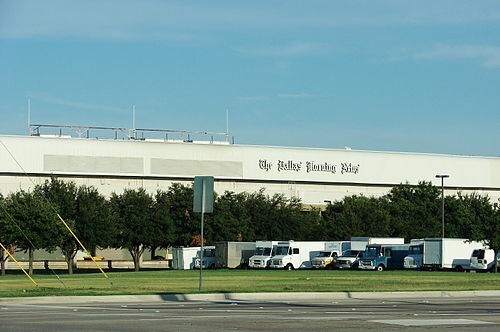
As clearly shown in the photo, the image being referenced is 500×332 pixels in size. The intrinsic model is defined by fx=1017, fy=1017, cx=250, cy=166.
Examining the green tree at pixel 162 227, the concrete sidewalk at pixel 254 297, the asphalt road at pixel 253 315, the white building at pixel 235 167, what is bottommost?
the concrete sidewalk at pixel 254 297

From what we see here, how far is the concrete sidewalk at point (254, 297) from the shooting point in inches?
1075

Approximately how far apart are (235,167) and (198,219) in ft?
93.4

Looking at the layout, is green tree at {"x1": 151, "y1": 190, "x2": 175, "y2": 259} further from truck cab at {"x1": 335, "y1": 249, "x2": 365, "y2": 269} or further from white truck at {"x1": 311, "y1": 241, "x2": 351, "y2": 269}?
truck cab at {"x1": 335, "y1": 249, "x2": 365, "y2": 269}

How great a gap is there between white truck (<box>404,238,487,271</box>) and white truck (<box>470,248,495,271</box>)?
24.3 inches

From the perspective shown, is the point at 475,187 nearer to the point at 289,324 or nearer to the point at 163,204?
the point at 163,204

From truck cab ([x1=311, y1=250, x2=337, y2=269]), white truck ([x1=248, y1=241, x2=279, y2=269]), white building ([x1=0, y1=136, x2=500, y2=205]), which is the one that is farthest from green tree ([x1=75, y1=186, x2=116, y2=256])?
white building ([x1=0, y1=136, x2=500, y2=205])

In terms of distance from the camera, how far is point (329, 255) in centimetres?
7888

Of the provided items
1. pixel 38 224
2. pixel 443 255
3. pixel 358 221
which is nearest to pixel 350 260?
pixel 443 255

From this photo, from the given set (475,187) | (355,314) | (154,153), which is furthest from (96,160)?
(355,314)

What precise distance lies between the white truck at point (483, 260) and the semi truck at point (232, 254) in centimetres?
1886

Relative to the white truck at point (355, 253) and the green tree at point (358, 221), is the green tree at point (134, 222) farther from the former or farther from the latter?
the white truck at point (355, 253)

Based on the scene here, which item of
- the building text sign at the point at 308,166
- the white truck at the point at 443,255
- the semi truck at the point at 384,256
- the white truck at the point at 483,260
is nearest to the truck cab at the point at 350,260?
the semi truck at the point at 384,256

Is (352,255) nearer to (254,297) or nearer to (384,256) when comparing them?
(384,256)

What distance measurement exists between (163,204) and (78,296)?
211 ft
